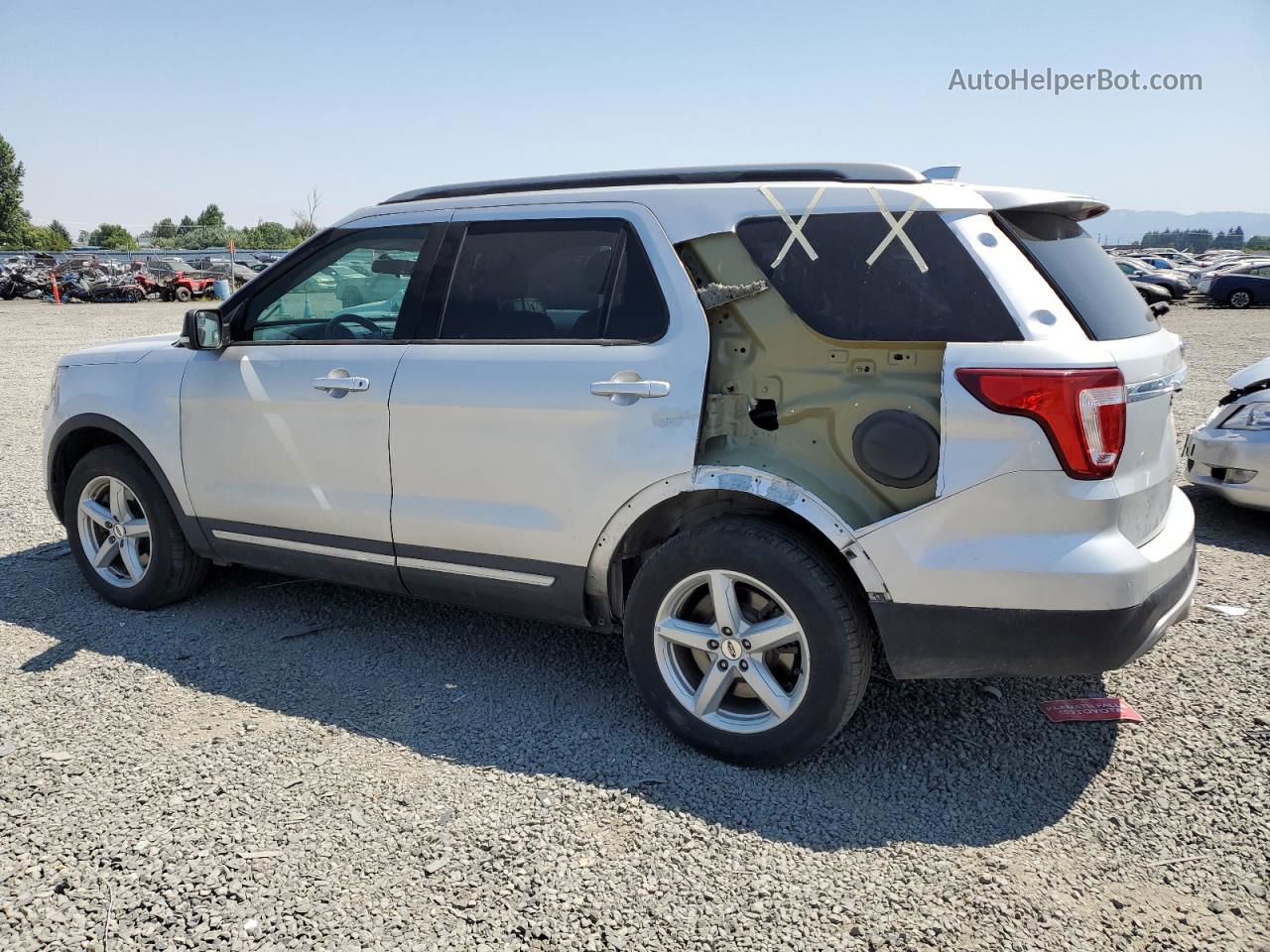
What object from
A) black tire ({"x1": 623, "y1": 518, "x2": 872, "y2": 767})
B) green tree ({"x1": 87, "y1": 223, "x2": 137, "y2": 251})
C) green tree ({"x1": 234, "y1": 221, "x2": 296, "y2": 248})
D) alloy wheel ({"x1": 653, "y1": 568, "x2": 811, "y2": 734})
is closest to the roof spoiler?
black tire ({"x1": 623, "y1": 518, "x2": 872, "y2": 767})

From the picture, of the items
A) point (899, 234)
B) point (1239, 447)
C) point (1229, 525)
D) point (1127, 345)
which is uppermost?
point (899, 234)

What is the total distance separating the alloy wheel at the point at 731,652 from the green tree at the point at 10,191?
340ft

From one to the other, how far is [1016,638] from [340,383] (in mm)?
2670

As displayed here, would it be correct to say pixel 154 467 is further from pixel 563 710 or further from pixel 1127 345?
pixel 1127 345

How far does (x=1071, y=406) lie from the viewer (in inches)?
107

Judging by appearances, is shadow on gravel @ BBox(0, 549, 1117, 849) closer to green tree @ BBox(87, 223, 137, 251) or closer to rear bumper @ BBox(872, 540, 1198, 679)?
rear bumper @ BBox(872, 540, 1198, 679)

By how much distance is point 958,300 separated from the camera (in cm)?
290

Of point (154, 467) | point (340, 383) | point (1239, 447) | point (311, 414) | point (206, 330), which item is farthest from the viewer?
point (1239, 447)

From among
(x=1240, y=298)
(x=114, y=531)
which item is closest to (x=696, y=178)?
(x=114, y=531)

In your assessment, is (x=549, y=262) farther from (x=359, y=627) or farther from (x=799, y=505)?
(x=359, y=627)

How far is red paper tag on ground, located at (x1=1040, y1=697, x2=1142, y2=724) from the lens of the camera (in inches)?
140

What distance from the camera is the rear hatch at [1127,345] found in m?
2.86

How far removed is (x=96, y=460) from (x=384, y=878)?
3.06m

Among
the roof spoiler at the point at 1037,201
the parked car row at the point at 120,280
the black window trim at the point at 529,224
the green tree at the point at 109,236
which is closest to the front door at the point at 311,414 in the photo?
the black window trim at the point at 529,224
